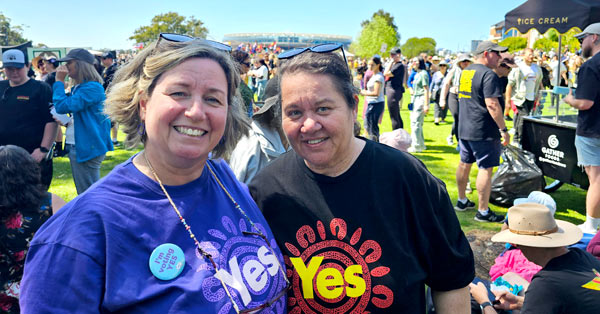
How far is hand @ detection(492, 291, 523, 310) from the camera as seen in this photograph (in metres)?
3.14

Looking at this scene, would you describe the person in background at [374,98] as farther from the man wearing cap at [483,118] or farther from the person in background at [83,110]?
the person in background at [83,110]

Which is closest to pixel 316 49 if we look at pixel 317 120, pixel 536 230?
pixel 317 120

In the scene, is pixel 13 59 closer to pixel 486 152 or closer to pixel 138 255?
pixel 138 255

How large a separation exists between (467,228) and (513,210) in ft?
7.54

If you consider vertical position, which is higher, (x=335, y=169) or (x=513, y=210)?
(x=335, y=169)

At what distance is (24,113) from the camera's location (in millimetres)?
5188

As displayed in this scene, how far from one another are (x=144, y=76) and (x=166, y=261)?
0.68 metres

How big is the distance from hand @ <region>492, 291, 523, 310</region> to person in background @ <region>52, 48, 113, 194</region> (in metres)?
4.53

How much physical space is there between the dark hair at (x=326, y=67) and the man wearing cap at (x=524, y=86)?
8856 millimetres

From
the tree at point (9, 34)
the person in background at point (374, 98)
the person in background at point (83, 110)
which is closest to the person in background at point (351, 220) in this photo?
the person in background at point (83, 110)

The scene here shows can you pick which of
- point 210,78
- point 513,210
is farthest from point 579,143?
point 210,78

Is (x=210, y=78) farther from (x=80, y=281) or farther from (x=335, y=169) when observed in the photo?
(x=80, y=281)

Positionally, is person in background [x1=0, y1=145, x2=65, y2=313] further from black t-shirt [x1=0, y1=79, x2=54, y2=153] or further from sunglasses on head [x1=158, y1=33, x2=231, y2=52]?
black t-shirt [x1=0, y1=79, x2=54, y2=153]

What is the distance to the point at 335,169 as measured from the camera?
1.75 meters
